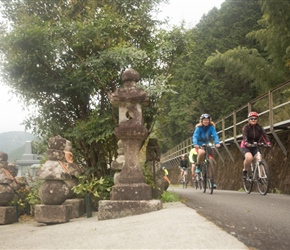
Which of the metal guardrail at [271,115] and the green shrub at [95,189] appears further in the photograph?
the metal guardrail at [271,115]

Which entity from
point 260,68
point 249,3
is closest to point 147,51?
point 260,68

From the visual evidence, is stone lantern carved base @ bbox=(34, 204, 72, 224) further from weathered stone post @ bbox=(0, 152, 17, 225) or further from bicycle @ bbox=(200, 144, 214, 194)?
bicycle @ bbox=(200, 144, 214, 194)

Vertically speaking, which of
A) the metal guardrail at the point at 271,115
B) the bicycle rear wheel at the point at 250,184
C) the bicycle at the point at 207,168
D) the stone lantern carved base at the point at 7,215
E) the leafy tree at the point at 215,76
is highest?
the leafy tree at the point at 215,76

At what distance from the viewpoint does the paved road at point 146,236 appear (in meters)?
3.81

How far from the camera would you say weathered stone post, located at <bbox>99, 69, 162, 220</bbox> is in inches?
245

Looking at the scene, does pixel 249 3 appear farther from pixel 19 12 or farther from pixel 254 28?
pixel 19 12

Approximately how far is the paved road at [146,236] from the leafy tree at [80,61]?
10.7ft

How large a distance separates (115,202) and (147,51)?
431 centimetres

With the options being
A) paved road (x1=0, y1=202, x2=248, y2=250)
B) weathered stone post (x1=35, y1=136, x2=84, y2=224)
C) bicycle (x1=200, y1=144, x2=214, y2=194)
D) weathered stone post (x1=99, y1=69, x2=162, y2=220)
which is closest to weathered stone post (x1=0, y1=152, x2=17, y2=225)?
weathered stone post (x1=35, y1=136, x2=84, y2=224)

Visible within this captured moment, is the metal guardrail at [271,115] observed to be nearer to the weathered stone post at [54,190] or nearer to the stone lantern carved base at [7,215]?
the weathered stone post at [54,190]

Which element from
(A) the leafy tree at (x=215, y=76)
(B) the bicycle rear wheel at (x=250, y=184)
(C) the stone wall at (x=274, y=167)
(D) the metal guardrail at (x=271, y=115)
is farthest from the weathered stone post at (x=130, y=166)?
(A) the leafy tree at (x=215, y=76)

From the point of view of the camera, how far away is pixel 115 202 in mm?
6281

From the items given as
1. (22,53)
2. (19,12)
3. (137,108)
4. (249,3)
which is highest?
(249,3)

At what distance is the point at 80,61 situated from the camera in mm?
9156
